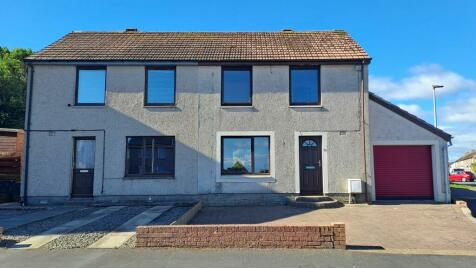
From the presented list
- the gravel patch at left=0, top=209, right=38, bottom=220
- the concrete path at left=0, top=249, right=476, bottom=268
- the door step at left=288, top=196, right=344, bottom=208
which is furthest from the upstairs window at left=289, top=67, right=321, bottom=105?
the gravel patch at left=0, top=209, right=38, bottom=220

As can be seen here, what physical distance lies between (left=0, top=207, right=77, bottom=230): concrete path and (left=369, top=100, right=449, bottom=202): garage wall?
1156 cm

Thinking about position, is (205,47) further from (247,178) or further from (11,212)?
(11,212)

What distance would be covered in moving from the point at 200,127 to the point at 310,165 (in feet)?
14.3

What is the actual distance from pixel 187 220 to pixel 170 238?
2.82m

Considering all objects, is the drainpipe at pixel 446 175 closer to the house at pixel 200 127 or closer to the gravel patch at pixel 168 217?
the house at pixel 200 127

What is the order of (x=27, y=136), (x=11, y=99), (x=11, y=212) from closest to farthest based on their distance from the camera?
1. (x=11, y=212)
2. (x=27, y=136)
3. (x=11, y=99)

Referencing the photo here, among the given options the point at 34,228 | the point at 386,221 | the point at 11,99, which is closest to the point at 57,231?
the point at 34,228

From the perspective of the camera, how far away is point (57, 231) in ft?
29.2

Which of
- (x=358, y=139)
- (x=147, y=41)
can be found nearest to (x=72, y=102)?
(x=147, y=41)

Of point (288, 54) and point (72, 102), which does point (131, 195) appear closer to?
point (72, 102)

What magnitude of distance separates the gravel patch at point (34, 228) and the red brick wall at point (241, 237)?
285 cm

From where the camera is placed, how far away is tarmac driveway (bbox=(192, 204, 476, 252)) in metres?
8.14

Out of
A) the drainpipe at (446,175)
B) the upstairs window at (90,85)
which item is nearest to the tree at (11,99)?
the upstairs window at (90,85)

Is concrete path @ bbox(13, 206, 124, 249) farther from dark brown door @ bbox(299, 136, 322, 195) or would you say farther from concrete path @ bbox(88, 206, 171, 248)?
dark brown door @ bbox(299, 136, 322, 195)
